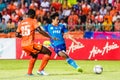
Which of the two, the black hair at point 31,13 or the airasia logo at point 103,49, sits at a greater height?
the black hair at point 31,13

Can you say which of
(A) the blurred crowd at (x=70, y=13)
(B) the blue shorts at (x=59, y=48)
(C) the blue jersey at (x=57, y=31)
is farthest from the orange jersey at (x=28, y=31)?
(A) the blurred crowd at (x=70, y=13)

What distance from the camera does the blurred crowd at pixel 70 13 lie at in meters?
24.2

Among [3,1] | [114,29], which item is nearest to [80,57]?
[114,29]

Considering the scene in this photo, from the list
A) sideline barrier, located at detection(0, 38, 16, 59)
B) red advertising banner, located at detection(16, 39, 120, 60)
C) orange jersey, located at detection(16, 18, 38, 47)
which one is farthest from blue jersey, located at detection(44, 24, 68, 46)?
sideline barrier, located at detection(0, 38, 16, 59)

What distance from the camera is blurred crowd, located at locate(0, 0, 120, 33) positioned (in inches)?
952

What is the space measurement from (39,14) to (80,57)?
15.7 ft

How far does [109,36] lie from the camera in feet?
77.8

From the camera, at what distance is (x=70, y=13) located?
2709 centimetres

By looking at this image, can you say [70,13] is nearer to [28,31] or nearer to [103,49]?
[103,49]

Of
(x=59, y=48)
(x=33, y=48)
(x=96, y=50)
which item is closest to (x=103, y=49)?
(x=96, y=50)

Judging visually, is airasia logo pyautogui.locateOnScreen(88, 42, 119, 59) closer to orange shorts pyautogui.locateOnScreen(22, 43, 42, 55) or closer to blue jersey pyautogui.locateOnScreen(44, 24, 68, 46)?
blue jersey pyautogui.locateOnScreen(44, 24, 68, 46)

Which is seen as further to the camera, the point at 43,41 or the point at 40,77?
the point at 43,41

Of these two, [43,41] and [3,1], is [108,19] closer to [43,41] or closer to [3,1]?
[43,41]

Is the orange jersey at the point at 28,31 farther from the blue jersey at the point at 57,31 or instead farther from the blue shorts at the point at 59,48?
the blue shorts at the point at 59,48
